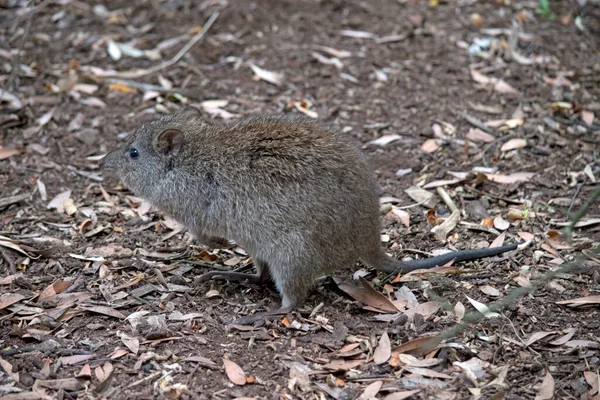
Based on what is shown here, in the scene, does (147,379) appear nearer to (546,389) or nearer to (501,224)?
(546,389)

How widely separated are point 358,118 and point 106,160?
9.74 ft

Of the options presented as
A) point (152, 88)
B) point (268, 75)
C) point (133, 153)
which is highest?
point (133, 153)

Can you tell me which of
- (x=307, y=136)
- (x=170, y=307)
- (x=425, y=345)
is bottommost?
(x=170, y=307)

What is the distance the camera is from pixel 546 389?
4.47 metres

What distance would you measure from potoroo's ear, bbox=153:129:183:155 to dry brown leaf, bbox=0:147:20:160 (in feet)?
→ 7.52

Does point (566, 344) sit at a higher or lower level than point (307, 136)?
lower

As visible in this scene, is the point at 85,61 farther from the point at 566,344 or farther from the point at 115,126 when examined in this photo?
the point at 566,344

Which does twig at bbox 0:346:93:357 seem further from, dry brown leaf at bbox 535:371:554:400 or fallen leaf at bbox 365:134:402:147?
fallen leaf at bbox 365:134:402:147

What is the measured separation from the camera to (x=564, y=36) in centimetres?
933

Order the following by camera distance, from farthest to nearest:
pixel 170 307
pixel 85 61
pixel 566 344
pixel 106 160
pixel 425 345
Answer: pixel 85 61 < pixel 106 160 < pixel 170 307 < pixel 566 344 < pixel 425 345

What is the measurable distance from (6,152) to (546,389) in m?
5.45

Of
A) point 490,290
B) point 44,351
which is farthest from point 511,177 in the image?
point 44,351

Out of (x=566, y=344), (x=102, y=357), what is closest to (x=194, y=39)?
(x=102, y=357)

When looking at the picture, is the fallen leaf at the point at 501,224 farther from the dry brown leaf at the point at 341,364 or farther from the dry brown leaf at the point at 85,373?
the dry brown leaf at the point at 85,373
